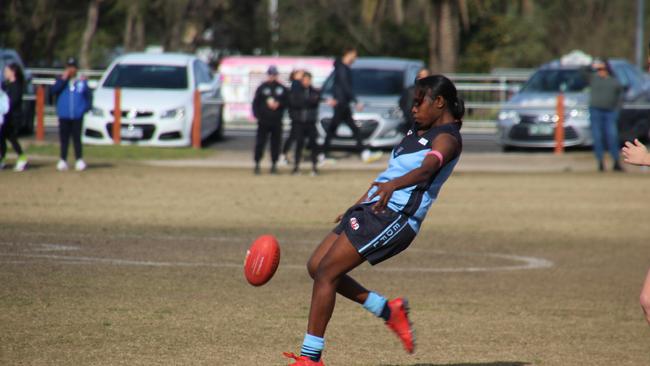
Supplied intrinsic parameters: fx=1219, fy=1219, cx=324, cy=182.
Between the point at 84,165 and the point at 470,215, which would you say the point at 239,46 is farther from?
the point at 470,215

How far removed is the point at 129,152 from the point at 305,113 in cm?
433

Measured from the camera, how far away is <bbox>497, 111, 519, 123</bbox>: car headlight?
1011 inches

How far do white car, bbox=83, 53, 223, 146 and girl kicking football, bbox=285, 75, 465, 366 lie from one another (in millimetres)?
17724

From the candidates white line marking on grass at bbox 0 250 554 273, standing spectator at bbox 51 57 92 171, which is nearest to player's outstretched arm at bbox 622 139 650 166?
white line marking on grass at bbox 0 250 554 273

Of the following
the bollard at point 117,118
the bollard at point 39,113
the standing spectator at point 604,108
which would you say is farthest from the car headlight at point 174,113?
the standing spectator at point 604,108

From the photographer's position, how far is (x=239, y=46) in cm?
5859

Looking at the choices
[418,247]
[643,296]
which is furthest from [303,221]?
[643,296]

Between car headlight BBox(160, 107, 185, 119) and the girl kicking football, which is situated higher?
the girl kicking football

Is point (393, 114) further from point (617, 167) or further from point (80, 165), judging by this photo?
point (80, 165)

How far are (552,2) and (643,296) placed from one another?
64788mm

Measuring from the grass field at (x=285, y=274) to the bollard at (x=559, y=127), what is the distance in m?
4.91

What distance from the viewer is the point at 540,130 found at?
25562 millimetres

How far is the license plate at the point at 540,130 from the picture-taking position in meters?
25.5

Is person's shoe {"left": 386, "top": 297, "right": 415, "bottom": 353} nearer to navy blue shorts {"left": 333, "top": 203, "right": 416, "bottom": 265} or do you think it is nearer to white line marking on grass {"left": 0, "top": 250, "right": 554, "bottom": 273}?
navy blue shorts {"left": 333, "top": 203, "right": 416, "bottom": 265}
